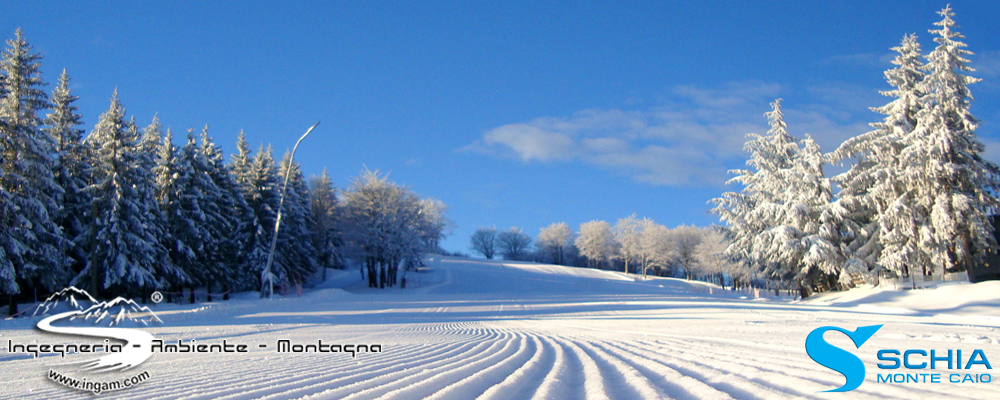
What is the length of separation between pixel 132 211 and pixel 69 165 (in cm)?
344

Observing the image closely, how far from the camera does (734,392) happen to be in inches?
142

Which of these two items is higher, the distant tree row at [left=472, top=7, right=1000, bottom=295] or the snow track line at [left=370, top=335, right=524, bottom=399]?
the distant tree row at [left=472, top=7, right=1000, bottom=295]

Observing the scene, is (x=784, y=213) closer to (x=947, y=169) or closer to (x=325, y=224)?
(x=947, y=169)

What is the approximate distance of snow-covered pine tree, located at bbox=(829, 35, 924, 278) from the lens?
1022 inches

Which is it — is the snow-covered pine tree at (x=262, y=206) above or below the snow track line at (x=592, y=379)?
above

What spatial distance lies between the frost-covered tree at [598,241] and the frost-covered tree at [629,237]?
1.85 metres

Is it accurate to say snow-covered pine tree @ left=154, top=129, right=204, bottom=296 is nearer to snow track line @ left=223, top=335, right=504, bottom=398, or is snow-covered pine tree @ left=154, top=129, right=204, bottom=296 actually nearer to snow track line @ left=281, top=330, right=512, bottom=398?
snow track line @ left=223, top=335, right=504, bottom=398

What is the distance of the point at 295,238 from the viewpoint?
132 feet

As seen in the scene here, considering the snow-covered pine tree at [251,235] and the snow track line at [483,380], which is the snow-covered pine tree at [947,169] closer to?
the snow track line at [483,380]

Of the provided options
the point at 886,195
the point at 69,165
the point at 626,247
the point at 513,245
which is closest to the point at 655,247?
the point at 626,247

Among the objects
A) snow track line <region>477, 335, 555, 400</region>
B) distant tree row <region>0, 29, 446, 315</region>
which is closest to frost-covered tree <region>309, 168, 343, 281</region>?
distant tree row <region>0, 29, 446, 315</region>

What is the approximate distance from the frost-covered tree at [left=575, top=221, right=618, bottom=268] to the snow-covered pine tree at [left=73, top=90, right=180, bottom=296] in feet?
236

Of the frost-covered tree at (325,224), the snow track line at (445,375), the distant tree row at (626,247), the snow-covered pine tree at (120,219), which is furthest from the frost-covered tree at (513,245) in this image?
the snow track line at (445,375)

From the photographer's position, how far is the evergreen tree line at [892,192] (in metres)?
25.0
